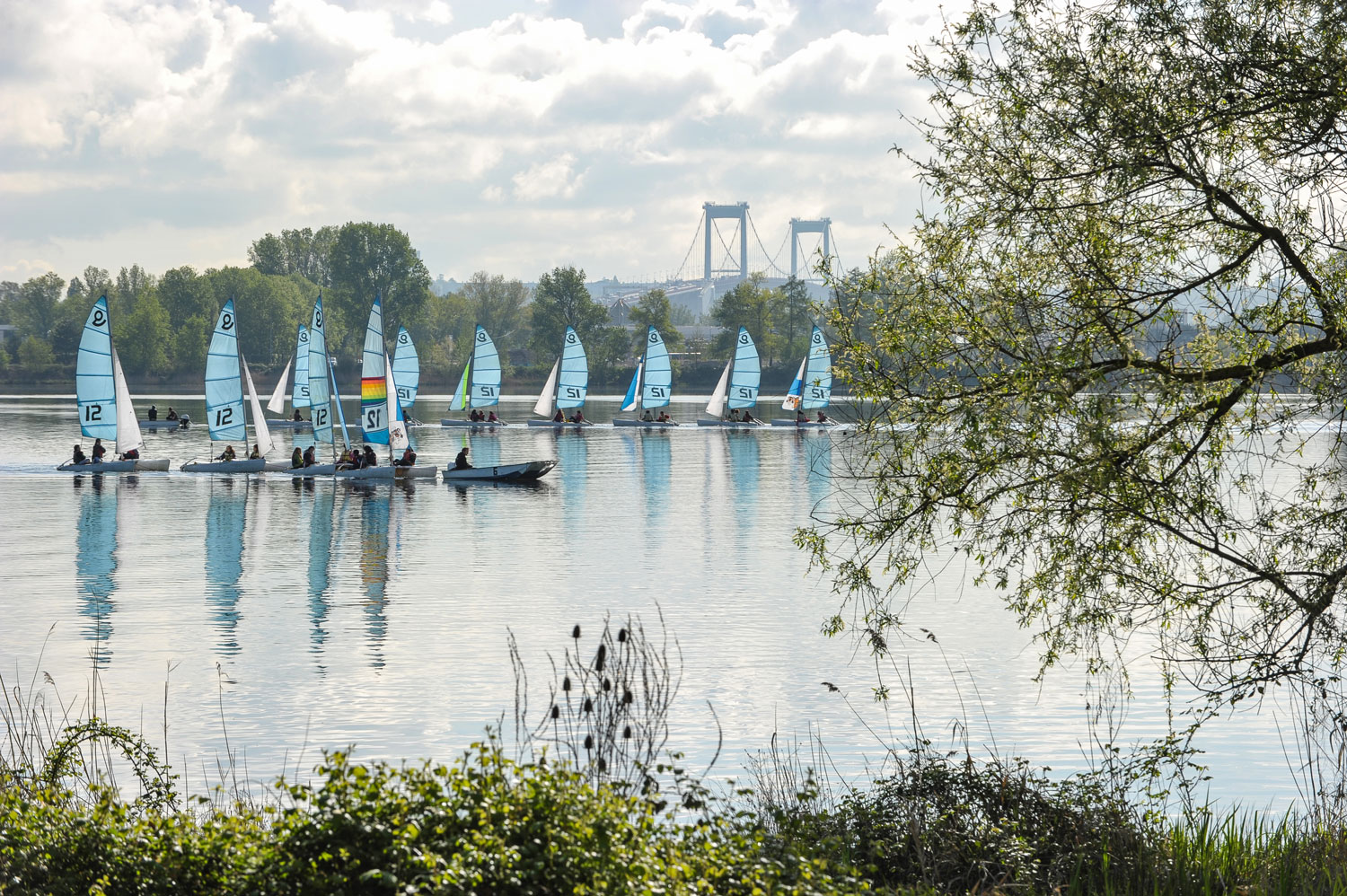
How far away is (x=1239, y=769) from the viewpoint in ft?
52.3

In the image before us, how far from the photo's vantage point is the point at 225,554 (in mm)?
31578

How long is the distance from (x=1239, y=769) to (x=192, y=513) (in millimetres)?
31060

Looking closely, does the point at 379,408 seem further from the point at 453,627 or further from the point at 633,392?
the point at 633,392

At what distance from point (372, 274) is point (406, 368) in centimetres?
10318

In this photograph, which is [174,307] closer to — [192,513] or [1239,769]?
[192,513]

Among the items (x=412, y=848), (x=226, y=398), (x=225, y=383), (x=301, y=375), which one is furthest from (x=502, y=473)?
(x=412, y=848)

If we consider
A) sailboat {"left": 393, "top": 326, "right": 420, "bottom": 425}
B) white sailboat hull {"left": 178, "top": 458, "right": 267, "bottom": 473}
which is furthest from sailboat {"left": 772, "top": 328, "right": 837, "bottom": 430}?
white sailboat hull {"left": 178, "top": 458, "right": 267, "bottom": 473}

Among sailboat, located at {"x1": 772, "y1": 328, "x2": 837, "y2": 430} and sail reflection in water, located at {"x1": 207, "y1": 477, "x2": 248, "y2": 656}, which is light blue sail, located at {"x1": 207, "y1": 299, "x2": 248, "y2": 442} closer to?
sail reflection in water, located at {"x1": 207, "y1": 477, "x2": 248, "y2": 656}

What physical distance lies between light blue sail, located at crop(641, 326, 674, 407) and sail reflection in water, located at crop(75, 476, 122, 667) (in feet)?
138

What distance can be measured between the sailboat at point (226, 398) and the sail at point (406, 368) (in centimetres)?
2642

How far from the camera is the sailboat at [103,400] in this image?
166 ft

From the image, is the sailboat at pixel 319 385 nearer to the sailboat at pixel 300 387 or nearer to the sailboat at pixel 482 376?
the sailboat at pixel 300 387

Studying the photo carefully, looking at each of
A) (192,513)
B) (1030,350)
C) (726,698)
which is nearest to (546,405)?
(192,513)

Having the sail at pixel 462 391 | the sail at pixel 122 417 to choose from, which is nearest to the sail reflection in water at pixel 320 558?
the sail at pixel 122 417
